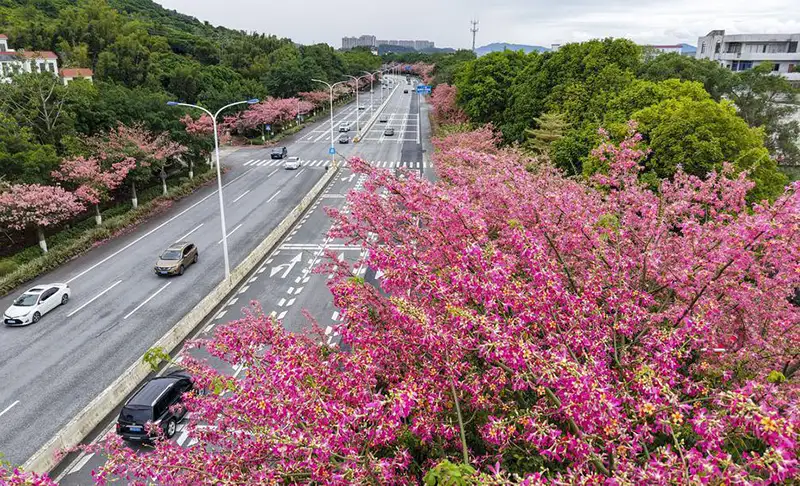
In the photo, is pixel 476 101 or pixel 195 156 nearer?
pixel 195 156

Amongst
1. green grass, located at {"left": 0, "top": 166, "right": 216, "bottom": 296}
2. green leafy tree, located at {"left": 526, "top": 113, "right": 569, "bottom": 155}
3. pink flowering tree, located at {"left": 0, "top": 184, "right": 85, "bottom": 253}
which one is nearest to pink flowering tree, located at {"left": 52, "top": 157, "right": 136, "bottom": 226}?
green grass, located at {"left": 0, "top": 166, "right": 216, "bottom": 296}

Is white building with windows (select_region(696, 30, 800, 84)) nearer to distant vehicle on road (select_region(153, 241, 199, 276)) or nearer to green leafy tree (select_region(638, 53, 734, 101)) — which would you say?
green leafy tree (select_region(638, 53, 734, 101))

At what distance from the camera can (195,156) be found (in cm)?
4609

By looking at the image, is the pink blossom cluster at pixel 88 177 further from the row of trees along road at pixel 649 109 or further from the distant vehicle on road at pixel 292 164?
the row of trees along road at pixel 649 109

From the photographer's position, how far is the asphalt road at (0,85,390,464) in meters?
17.2

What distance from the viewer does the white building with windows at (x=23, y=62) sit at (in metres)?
38.6

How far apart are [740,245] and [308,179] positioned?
43.4 metres

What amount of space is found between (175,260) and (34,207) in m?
8.58

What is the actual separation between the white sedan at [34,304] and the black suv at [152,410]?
1044 centimetres

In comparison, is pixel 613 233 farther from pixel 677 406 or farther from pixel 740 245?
pixel 677 406

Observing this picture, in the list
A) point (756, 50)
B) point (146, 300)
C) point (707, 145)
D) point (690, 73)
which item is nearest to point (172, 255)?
point (146, 300)

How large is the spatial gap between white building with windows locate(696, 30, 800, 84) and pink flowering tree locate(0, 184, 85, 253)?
8718 centimetres

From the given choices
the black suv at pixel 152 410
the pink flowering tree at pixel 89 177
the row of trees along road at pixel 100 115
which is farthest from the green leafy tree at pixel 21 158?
the black suv at pixel 152 410

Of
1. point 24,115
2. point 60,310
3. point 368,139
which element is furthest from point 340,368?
point 368,139
